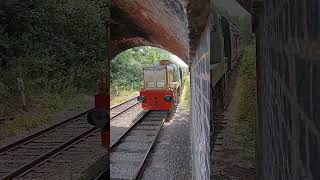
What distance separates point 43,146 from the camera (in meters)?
8.06

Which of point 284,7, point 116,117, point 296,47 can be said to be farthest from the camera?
point 116,117

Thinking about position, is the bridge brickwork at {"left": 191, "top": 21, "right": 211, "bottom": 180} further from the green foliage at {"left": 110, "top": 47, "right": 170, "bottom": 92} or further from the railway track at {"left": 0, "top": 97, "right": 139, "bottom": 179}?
the green foliage at {"left": 110, "top": 47, "right": 170, "bottom": 92}

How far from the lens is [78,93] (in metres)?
10.4

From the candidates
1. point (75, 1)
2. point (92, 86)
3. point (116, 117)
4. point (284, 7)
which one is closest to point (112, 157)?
point (92, 86)

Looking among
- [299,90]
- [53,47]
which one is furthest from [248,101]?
[53,47]

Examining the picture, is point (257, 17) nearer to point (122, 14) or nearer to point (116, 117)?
point (122, 14)

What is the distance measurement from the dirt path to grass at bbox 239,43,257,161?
19 millimetres

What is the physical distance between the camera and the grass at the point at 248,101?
1663 millimetres

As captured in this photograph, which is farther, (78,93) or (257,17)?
(78,93)

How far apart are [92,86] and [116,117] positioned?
6732 mm

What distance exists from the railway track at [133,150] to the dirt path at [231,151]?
19.6 ft

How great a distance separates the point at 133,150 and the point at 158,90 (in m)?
8.38

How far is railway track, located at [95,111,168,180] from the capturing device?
8.51 meters

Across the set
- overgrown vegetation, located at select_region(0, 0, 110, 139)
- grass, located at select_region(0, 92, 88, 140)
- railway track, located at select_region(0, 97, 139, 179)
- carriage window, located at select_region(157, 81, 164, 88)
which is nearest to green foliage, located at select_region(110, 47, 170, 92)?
carriage window, located at select_region(157, 81, 164, 88)
